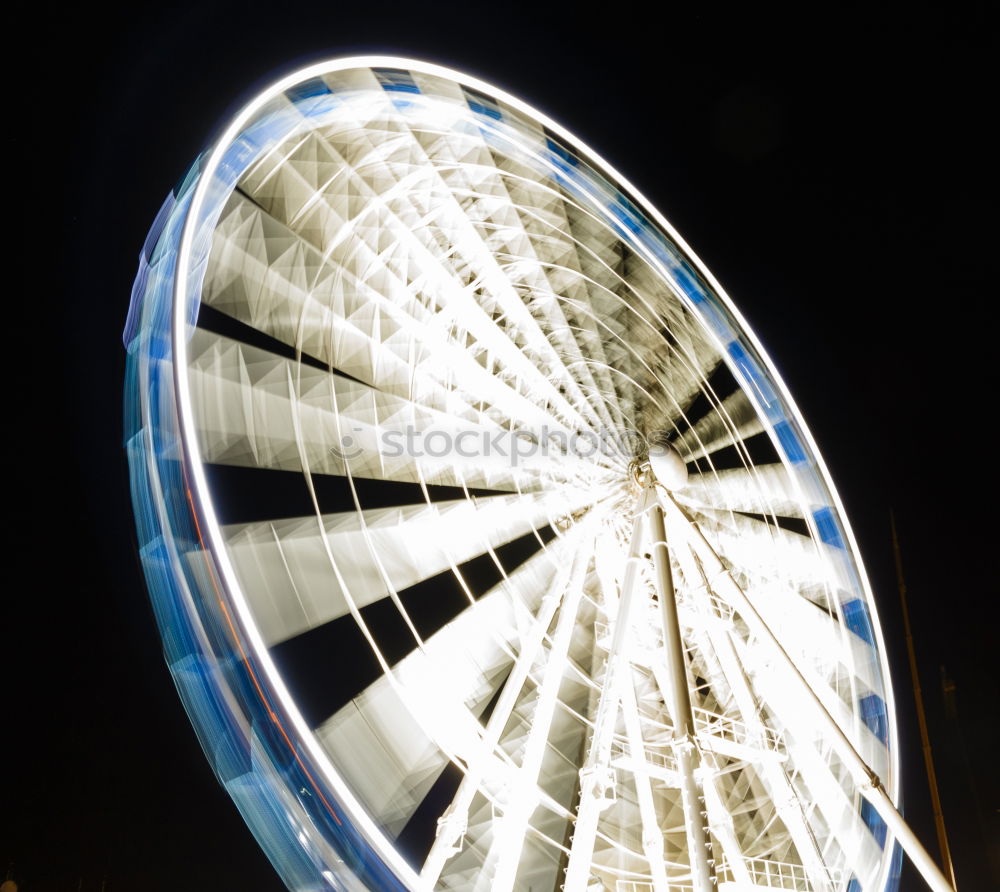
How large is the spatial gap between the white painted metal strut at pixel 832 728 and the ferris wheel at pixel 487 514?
0.02 metres

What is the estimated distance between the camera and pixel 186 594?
3617mm

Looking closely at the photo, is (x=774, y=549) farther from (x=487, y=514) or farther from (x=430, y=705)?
(x=430, y=705)

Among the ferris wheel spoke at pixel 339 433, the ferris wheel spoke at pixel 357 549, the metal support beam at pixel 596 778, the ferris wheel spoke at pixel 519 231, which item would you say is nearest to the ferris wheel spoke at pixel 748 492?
the ferris wheel spoke at pixel 519 231

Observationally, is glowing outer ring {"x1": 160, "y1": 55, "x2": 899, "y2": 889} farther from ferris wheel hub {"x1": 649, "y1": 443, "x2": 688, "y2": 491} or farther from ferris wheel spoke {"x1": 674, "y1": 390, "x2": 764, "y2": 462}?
ferris wheel hub {"x1": 649, "y1": 443, "x2": 688, "y2": 491}

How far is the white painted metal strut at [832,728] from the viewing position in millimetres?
4504

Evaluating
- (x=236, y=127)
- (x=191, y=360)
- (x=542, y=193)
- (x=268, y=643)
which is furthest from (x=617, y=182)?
(x=268, y=643)

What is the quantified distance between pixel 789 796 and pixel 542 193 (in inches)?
193

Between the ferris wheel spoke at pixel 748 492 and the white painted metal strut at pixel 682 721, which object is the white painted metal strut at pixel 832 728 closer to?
the white painted metal strut at pixel 682 721

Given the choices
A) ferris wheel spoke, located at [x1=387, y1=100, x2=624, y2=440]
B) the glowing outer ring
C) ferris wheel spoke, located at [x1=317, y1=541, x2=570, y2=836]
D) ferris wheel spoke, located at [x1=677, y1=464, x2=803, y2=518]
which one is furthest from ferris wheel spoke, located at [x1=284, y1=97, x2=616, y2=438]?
ferris wheel spoke, located at [x1=317, y1=541, x2=570, y2=836]

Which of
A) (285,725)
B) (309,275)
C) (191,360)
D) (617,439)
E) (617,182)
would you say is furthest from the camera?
(617,439)

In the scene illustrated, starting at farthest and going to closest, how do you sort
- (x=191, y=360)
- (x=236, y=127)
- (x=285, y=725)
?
(x=236, y=127) → (x=191, y=360) → (x=285, y=725)

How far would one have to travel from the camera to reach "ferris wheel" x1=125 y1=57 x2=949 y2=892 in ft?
12.4

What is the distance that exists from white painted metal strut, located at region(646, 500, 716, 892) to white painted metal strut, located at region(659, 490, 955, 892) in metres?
0.35

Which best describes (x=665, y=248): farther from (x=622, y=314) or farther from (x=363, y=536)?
(x=363, y=536)
